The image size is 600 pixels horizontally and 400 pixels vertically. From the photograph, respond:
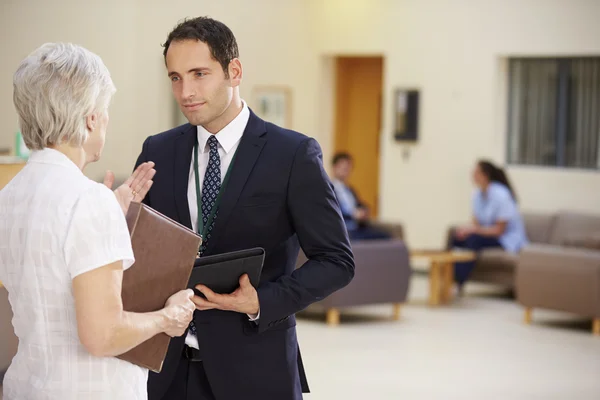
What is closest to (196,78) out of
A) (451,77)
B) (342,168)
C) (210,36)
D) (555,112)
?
(210,36)

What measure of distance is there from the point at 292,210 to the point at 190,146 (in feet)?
1.26

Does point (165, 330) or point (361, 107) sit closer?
point (165, 330)

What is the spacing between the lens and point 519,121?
12.0m

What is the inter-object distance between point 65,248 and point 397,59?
10916 millimetres

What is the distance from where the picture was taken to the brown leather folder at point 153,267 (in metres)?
2.08

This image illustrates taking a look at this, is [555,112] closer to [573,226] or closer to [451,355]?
[573,226]

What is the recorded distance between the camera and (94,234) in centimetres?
190

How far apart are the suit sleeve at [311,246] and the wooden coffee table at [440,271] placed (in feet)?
24.7

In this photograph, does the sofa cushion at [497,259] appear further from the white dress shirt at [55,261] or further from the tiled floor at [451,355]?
the white dress shirt at [55,261]

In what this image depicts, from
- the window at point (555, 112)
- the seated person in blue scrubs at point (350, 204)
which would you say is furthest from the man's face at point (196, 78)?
the window at point (555, 112)

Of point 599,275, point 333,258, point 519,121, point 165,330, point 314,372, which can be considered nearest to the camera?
point 165,330

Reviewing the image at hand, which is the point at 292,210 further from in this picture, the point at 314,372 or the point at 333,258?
the point at 314,372

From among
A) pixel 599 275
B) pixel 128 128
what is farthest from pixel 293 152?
pixel 128 128

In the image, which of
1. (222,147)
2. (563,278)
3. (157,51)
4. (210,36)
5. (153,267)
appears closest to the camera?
(153,267)
